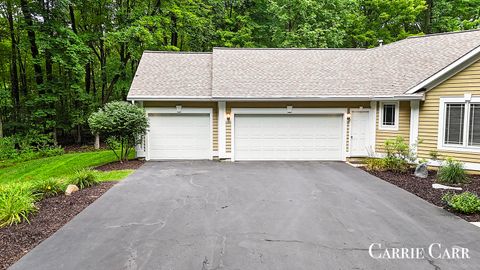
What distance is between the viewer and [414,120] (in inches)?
399

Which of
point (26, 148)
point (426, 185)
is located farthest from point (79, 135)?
point (426, 185)

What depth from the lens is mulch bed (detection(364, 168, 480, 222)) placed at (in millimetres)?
6377

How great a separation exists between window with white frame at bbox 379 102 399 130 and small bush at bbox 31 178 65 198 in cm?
1097

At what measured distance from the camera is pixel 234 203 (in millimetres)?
6449

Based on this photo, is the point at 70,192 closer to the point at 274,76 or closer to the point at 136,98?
the point at 136,98

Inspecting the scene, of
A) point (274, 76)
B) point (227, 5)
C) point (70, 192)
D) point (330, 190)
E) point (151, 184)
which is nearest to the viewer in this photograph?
point (70, 192)

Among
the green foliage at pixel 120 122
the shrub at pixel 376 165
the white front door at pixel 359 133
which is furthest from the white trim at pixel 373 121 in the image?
the green foliage at pixel 120 122

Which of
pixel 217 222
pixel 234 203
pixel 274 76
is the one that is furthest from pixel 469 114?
pixel 217 222

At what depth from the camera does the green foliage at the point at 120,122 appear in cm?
1021

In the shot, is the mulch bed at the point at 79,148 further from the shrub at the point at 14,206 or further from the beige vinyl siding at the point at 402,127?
the beige vinyl siding at the point at 402,127

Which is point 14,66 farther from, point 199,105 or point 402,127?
point 402,127

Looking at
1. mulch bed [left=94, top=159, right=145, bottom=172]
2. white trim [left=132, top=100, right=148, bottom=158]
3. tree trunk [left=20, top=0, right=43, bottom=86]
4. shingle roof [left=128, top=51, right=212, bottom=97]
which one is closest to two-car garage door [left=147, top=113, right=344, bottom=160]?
white trim [left=132, top=100, right=148, bottom=158]

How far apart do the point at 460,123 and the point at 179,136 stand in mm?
9973

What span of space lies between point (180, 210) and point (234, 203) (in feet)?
4.00
